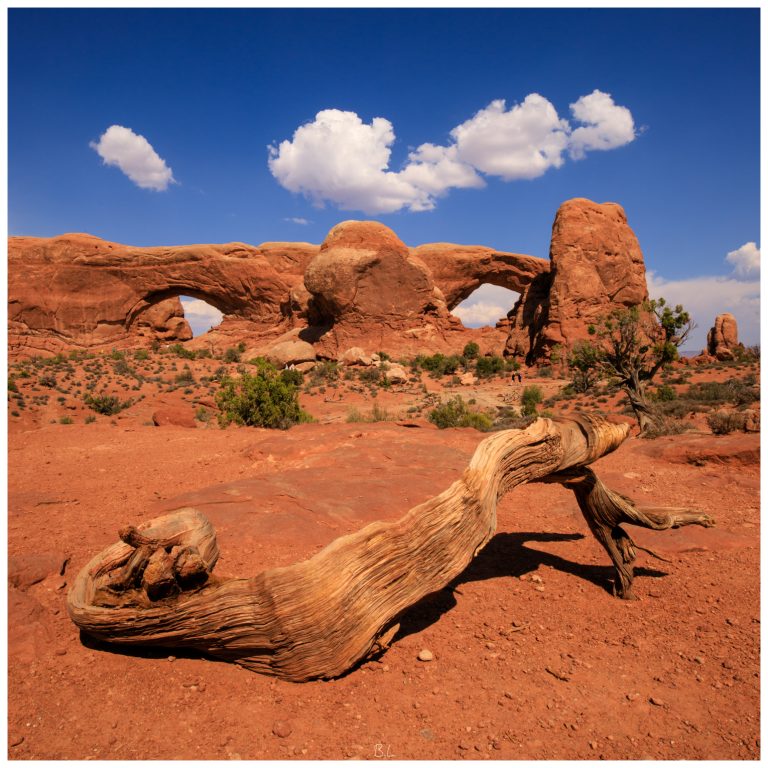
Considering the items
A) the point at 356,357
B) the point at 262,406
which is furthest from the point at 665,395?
the point at 356,357

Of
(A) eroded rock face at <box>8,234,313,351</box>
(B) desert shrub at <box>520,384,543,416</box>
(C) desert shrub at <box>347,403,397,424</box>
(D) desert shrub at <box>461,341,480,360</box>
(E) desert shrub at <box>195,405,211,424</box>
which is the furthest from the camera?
(A) eroded rock face at <box>8,234,313,351</box>

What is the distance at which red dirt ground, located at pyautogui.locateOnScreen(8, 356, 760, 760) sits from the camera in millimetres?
2371

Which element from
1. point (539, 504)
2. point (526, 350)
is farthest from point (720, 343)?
point (539, 504)

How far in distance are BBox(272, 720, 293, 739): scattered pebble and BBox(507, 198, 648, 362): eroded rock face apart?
33062 mm

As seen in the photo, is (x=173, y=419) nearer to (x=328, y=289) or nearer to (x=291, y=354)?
(x=291, y=354)

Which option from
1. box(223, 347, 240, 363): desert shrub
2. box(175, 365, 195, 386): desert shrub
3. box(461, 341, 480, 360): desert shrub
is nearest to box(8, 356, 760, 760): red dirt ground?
box(175, 365, 195, 386): desert shrub

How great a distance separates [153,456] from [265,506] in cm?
458

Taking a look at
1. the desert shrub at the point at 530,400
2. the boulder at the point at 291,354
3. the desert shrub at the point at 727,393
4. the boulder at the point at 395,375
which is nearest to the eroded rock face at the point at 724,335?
the desert shrub at the point at 727,393

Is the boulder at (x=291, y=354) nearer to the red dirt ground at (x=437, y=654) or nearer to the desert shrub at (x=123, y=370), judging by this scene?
the desert shrub at (x=123, y=370)

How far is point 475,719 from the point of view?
8.44 ft

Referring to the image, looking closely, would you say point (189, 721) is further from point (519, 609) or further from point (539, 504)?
point (539, 504)

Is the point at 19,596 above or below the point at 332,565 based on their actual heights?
below

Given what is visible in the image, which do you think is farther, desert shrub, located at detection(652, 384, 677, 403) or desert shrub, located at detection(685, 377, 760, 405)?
desert shrub, located at detection(652, 384, 677, 403)

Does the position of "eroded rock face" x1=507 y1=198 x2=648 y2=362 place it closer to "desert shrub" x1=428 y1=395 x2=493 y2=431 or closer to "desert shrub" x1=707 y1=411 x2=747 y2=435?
"desert shrub" x1=428 y1=395 x2=493 y2=431
